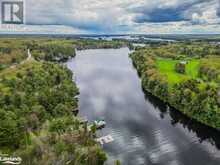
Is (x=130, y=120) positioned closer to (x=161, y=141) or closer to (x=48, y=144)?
(x=161, y=141)

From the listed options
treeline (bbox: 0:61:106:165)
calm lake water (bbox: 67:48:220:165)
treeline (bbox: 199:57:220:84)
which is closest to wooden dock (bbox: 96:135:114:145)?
calm lake water (bbox: 67:48:220:165)

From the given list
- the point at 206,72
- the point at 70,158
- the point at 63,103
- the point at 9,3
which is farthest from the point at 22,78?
the point at 206,72

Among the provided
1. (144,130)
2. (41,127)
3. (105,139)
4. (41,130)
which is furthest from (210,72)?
(41,130)

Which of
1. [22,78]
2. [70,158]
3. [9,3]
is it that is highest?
[9,3]

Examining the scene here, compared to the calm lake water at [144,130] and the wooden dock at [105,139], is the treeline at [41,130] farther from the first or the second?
the calm lake water at [144,130]

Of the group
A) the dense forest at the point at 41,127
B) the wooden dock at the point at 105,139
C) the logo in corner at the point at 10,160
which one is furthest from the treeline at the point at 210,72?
the logo in corner at the point at 10,160

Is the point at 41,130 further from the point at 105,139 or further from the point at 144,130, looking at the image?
the point at 144,130
